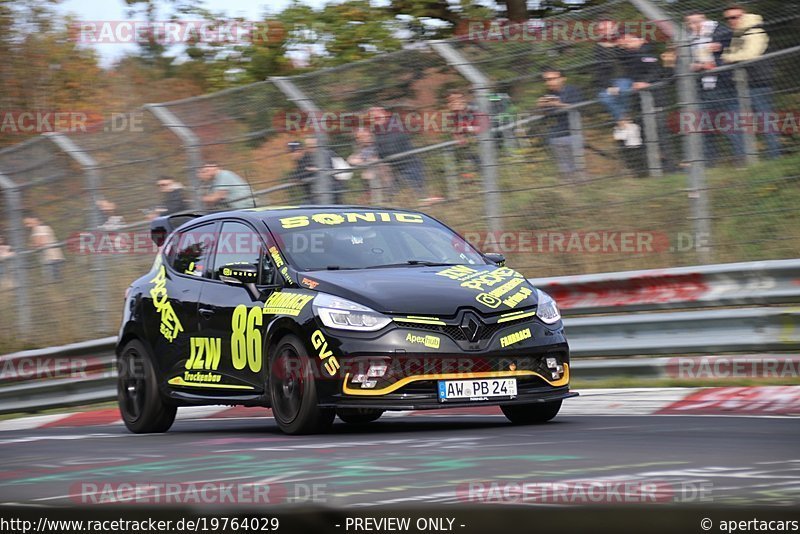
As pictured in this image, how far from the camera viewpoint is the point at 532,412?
29.1 feet

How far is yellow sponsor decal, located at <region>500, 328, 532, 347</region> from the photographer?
8.32 m

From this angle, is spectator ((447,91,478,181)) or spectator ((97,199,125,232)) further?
spectator ((97,199,125,232))

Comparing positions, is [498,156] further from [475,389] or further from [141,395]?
[475,389]

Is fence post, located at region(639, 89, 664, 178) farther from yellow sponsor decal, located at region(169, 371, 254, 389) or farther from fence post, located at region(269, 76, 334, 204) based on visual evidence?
yellow sponsor decal, located at region(169, 371, 254, 389)

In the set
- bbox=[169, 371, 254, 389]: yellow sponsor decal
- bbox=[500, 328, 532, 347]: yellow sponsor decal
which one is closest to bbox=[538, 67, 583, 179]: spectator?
bbox=[500, 328, 532, 347]: yellow sponsor decal

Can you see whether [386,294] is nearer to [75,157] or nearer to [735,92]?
[735,92]

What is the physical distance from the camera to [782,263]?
33.7ft

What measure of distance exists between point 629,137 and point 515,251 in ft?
5.62

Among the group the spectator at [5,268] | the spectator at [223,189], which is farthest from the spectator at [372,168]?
the spectator at [5,268]

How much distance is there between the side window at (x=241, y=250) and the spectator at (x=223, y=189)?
4.18m

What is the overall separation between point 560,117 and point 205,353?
3874mm

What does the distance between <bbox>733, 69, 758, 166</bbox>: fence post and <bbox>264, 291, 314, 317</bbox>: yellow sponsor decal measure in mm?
4024

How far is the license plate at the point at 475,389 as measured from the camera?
8.12 meters

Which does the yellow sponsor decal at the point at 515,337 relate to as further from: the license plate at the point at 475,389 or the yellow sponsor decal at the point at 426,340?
the yellow sponsor decal at the point at 426,340
